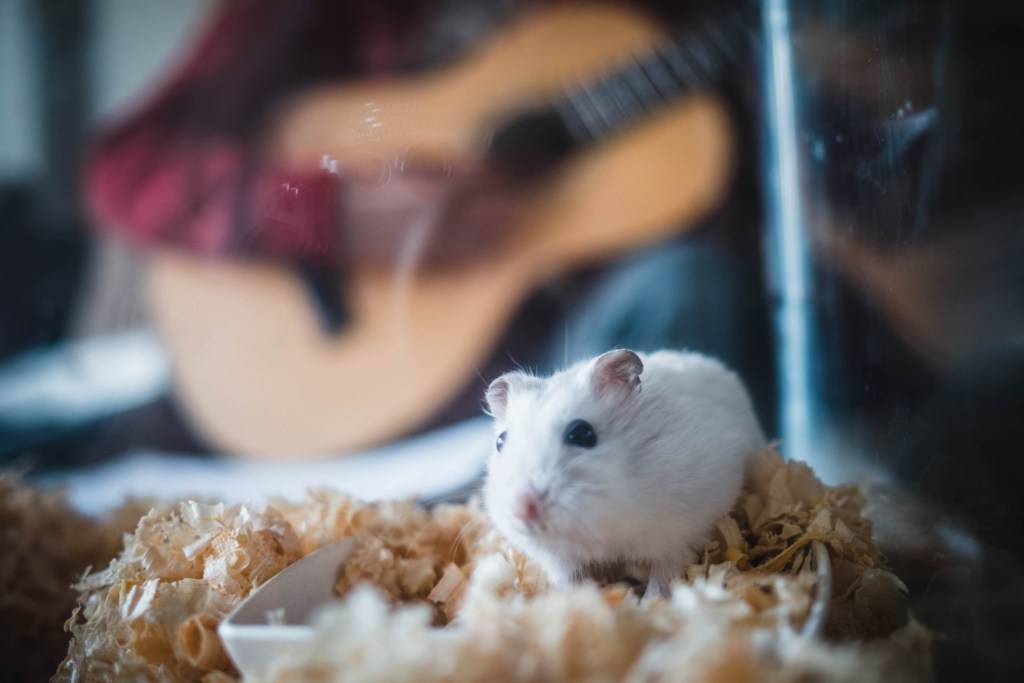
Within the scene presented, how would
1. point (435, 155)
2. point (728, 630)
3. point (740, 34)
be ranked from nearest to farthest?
point (728, 630), point (740, 34), point (435, 155)

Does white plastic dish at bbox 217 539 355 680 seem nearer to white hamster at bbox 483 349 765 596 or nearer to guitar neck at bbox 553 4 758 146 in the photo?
white hamster at bbox 483 349 765 596

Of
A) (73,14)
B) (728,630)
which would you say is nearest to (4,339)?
(73,14)

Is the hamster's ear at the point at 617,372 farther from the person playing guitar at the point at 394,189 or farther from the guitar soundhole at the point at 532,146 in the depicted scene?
the guitar soundhole at the point at 532,146

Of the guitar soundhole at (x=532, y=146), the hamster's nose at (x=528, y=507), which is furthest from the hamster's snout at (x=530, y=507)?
the guitar soundhole at (x=532, y=146)

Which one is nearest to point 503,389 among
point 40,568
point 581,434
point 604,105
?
point 581,434

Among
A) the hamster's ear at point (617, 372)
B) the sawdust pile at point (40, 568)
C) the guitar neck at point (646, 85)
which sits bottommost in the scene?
the sawdust pile at point (40, 568)

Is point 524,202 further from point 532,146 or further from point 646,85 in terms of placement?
point 646,85

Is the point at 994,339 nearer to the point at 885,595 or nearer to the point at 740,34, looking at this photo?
the point at 885,595
